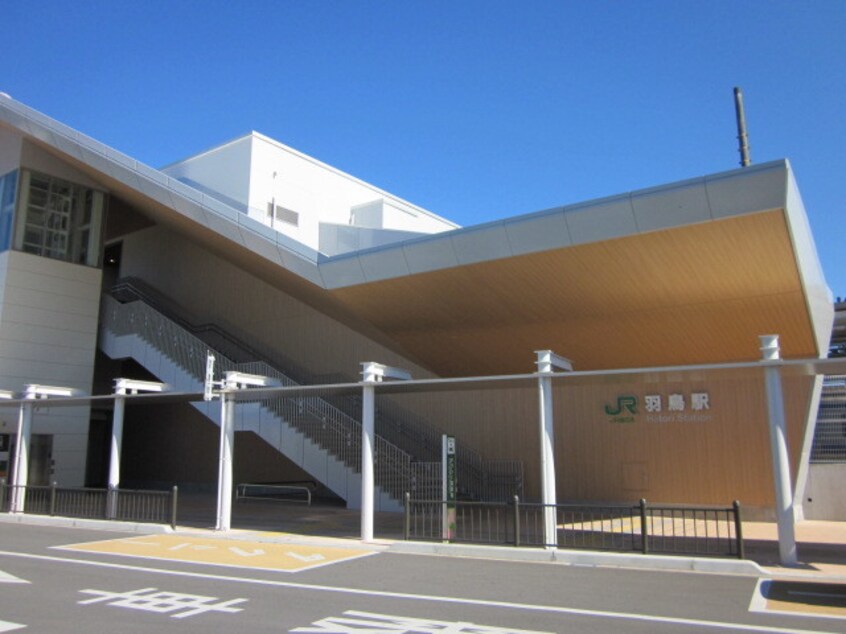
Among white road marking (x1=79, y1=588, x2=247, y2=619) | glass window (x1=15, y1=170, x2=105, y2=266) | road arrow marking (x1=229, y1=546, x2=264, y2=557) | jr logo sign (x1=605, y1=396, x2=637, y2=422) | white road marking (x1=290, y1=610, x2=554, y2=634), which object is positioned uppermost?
glass window (x1=15, y1=170, x2=105, y2=266)

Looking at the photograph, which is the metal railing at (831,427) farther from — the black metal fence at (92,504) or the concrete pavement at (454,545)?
the black metal fence at (92,504)

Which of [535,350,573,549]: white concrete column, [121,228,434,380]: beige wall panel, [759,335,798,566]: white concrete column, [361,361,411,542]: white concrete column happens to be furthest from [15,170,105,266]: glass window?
[759,335,798,566]: white concrete column

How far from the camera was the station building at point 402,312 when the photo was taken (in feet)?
48.7

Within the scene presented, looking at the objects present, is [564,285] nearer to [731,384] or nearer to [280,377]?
[731,384]

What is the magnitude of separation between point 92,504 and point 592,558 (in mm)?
14028

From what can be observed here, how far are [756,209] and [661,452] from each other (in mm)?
9606

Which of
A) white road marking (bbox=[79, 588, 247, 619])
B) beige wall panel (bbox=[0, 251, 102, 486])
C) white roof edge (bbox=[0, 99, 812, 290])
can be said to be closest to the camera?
white road marking (bbox=[79, 588, 247, 619])

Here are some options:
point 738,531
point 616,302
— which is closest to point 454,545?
point 738,531

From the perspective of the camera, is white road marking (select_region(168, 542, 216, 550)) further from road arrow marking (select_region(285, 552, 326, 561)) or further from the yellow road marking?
road arrow marking (select_region(285, 552, 326, 561))

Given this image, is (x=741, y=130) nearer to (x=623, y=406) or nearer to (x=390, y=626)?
(x=623, y=406)

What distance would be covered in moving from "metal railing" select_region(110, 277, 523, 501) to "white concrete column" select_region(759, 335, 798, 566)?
36.3ft

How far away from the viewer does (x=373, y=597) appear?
9.39 meters

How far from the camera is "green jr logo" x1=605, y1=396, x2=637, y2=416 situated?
68.0 feet

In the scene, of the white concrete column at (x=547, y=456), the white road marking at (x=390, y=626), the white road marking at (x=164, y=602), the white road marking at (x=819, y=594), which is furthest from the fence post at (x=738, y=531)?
the white road marking at (x=164, y=602)
